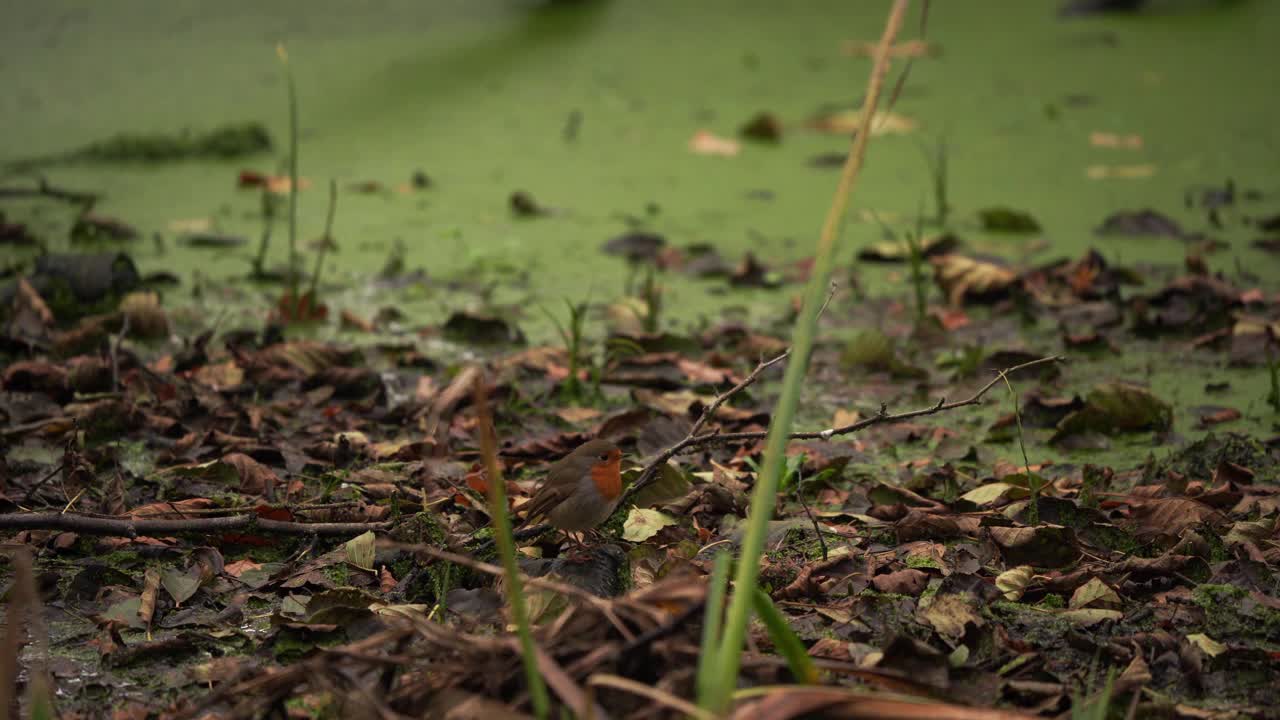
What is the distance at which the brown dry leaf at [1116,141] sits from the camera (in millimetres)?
3855

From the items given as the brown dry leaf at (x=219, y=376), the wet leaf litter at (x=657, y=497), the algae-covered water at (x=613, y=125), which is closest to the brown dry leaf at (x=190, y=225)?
the algae-covered water at (x=613, y=125)

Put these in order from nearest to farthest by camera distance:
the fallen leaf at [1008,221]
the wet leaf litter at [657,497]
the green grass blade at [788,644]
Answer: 1. the green grass blade at [788,644]
2. the wet leaf litter at [657,497]
3. the fallen leaf at [1008,221]

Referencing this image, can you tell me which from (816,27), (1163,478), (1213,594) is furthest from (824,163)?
(1213,594)

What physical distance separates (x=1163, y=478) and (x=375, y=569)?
1112 mm

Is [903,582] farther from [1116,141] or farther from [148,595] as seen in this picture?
[1116,141]

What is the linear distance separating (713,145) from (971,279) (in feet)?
4.99

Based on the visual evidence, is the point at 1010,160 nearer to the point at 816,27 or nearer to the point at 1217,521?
the point at 816,27

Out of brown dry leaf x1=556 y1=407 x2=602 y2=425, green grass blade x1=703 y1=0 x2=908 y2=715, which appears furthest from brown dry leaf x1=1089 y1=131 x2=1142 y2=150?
green grass blade x1=703 y1=0 x2=908 y2=715

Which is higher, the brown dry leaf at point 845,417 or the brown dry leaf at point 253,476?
the brown dry leaf at point 253,476

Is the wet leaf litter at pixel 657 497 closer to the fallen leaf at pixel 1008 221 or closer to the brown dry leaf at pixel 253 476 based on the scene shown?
the brown dry leaf at pixel 253 476

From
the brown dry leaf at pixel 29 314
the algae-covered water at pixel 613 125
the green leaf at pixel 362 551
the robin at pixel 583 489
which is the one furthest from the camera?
the algae-covered water at pixel 613 125

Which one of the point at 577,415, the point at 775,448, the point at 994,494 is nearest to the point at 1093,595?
the point at 994,494

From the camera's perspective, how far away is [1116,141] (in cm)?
389

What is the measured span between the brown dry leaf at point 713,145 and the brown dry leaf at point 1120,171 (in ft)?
3.72
